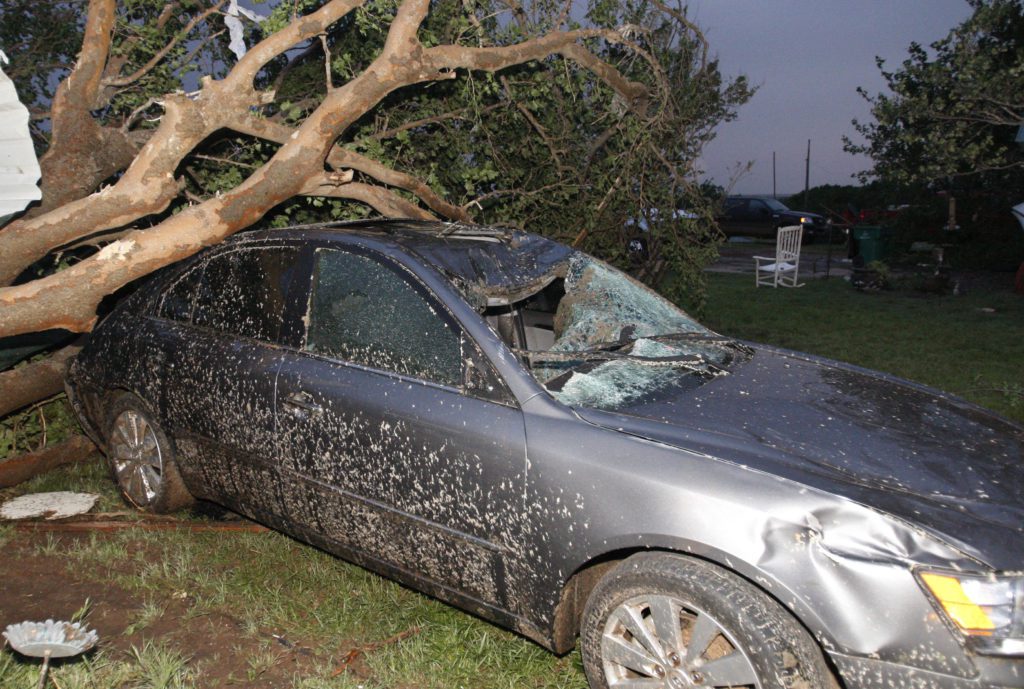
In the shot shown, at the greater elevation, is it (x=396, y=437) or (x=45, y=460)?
(x=396, y=437)

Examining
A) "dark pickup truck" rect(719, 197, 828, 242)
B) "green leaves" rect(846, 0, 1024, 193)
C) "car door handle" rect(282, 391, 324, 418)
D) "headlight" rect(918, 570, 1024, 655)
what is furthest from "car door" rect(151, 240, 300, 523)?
"dark pickup truck" rect(719, 197, 828, 242)

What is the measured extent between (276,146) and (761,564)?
4.78 metres

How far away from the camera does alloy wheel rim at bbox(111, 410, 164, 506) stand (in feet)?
13.9

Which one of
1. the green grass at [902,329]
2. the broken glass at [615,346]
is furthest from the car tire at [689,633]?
the green grass at [902,329]

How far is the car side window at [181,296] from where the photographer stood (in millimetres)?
4105

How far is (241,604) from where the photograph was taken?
3.59m

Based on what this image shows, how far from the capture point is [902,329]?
9992 millimetres

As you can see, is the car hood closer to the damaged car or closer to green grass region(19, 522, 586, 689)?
the damaged car

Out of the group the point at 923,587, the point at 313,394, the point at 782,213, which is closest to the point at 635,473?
the point at 923,587

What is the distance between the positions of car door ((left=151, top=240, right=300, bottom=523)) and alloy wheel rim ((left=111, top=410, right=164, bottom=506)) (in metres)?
0.28

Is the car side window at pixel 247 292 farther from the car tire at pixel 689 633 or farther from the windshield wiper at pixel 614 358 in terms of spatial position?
the car tire at pixel 689 633

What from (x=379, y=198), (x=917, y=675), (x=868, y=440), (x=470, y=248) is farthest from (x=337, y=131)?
(x=917, y=675)

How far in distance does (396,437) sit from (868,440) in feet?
5.41

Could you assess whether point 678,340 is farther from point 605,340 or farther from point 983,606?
point 983,606
